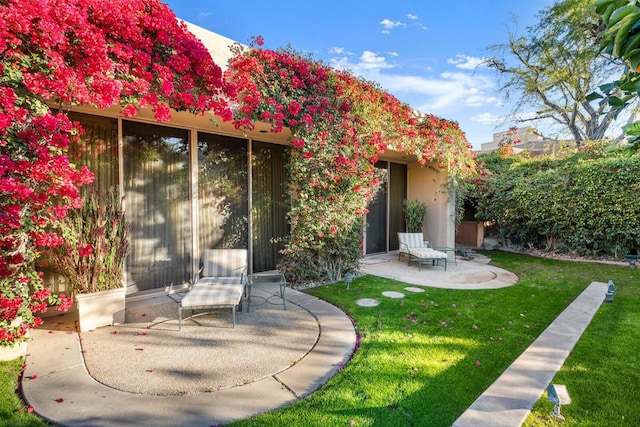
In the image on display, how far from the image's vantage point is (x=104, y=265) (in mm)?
4184

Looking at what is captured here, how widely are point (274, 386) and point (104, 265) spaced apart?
9.64ft

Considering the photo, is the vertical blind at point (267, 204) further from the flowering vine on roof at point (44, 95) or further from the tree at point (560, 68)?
the tree at point (560, 68)

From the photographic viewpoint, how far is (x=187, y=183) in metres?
5.96

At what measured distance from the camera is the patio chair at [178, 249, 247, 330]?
4059 millimetres

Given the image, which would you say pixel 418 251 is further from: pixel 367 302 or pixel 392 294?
pixel 367 302

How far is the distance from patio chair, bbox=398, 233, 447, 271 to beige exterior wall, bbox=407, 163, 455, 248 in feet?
4.03

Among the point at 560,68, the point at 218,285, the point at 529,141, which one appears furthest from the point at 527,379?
the point at 529,141

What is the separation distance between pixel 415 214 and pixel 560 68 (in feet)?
41.0

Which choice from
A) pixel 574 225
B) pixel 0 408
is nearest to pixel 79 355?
pixel 0 408

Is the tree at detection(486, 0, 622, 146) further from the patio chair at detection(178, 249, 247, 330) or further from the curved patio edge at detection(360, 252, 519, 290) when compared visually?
the patio chair at detection(178, 249, 247, 330)

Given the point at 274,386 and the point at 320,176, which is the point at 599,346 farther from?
the point at 320,176

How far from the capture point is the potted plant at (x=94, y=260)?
3971 millimetres

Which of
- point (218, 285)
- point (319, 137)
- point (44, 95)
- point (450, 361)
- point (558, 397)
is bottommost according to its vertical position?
point (450, 361)

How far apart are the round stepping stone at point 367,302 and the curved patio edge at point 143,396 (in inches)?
58.2
